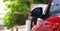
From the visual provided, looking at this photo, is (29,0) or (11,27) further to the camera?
(11,27)

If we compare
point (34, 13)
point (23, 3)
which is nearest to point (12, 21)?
point (23, 3)

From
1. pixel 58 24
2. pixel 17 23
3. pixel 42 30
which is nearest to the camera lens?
pixel 58 24

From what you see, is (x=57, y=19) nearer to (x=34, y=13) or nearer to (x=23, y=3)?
(x=34, y=13)

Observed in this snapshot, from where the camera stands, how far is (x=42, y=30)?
8.31ft

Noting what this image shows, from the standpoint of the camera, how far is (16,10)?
12.3 metres

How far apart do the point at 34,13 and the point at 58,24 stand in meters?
1.02

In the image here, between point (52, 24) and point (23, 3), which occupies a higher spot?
point (52, 24)

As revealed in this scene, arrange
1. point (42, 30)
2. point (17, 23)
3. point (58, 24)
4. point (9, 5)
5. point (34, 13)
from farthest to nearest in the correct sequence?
point (17, 23) < point (9, 5) < point (34, 13) < point (42, 30) < point (58, 24)

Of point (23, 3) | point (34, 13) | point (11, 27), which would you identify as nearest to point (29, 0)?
point (23, 3)

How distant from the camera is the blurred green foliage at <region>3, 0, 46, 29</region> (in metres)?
12.3

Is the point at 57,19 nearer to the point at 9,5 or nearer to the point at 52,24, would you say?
the point at 52,24

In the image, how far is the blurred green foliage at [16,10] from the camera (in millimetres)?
12258

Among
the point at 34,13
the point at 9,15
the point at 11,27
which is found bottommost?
the point at 11,27

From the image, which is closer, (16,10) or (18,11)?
(16,10)
